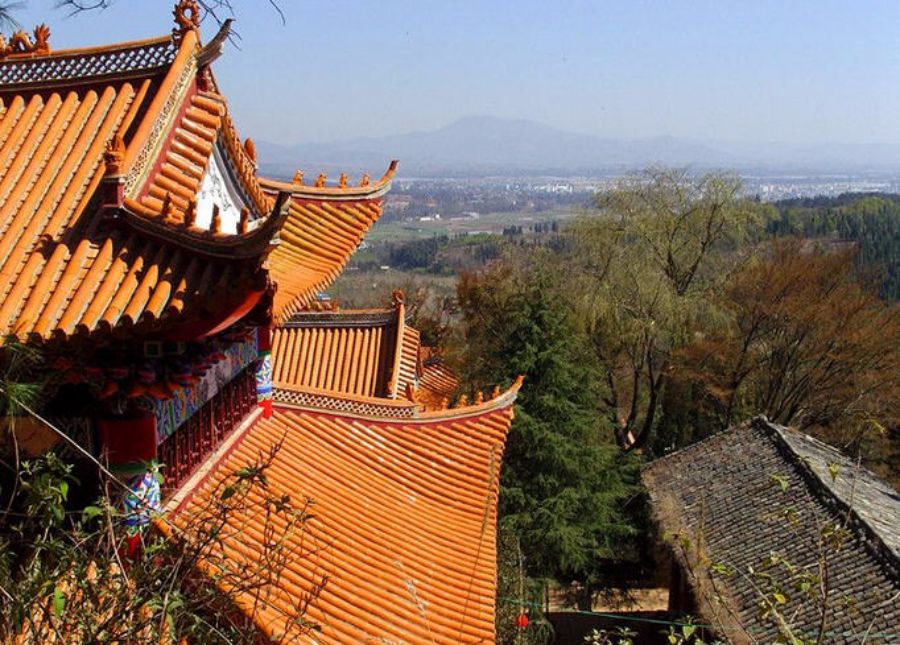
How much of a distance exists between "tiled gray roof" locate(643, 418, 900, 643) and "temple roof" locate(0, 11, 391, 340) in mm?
4790

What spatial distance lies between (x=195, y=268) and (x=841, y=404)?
17.0 metres

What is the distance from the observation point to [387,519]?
6.02 m

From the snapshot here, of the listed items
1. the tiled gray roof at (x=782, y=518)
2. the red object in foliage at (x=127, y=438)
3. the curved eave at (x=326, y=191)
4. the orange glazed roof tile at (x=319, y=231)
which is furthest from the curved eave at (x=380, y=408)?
the red object in foliage at (x=127, y=438)

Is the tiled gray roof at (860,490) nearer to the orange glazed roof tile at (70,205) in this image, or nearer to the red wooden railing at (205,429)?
the red wooden railing at (205,429)

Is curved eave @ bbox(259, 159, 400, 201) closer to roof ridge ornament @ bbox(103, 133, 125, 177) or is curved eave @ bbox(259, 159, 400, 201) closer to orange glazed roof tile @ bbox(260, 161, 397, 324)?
orange glazed roof tile @ bbox(260, 161, 397, 324)

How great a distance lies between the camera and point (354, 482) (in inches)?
247

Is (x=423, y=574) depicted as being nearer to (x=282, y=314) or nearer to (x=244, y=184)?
(x=282, y=314)

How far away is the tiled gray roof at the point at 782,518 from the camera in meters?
8.61

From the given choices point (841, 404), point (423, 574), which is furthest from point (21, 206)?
point (841, 404)

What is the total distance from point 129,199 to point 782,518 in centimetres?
685

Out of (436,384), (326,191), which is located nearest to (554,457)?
(436,384)

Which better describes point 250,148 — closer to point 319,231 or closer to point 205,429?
point 319,231

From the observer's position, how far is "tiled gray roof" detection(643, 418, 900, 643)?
8.61 metres

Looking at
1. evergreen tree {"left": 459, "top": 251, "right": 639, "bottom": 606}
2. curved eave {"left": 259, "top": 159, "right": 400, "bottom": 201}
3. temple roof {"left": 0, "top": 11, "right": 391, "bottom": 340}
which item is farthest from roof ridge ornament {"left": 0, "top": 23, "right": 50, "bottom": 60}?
evergreen tree {"left": 459, "top": 251, "right": 639, "bottom": 606}
